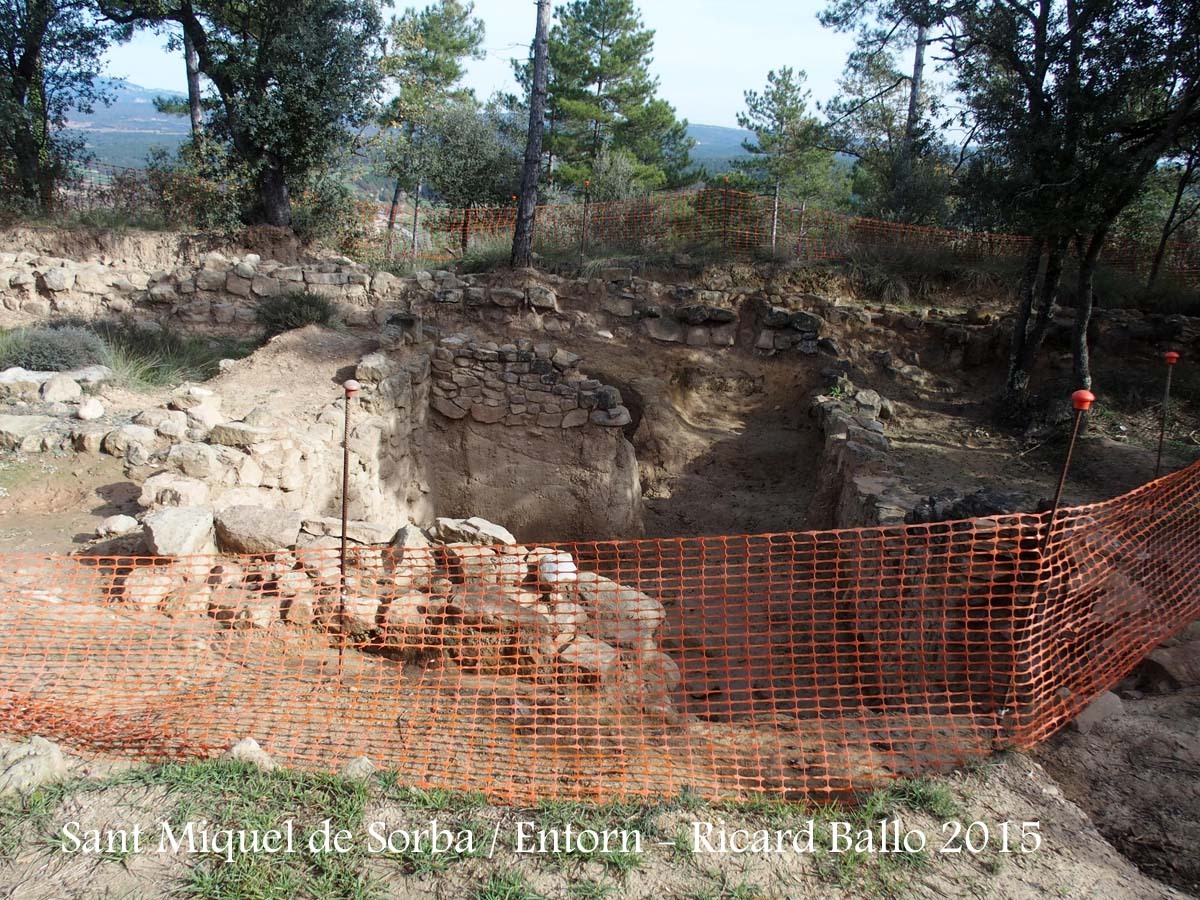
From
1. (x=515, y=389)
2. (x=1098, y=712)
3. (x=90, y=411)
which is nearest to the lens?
(x=1098, y=712)

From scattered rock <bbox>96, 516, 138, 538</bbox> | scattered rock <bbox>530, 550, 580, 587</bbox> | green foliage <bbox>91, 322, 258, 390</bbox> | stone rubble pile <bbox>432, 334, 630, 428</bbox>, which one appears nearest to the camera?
scattered rock <bbox>530, 550, 580, 587</bbox>

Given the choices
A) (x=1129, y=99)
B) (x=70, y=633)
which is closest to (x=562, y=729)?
(x=70, y=633)

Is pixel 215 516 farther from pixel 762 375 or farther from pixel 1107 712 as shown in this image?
pixel 762 375

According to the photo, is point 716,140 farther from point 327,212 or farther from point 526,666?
point 526,666

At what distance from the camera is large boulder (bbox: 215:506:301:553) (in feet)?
15.7

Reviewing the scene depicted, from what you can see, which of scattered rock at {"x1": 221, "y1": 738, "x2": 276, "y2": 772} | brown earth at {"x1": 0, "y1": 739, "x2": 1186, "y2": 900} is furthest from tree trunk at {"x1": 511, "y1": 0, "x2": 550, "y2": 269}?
brown earth at {"x1": 0, "y1": 739, "x2": 1186, "y2": 900}

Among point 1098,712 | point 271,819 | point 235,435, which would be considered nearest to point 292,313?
point 235,435

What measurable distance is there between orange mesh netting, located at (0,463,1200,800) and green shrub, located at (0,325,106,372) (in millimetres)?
4073

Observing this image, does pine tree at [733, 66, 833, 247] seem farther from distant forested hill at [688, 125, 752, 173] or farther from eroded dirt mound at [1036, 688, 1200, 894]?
distant forested hill at [688, 125, 752, 173]

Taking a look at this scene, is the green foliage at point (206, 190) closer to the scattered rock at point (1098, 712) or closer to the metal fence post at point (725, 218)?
the metal fence post at point (725, 218)

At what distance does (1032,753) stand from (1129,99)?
878 centimetres

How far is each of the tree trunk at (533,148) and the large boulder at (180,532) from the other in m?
9.41

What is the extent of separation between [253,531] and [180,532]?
1.40 ft

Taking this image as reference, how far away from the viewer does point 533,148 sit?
1291 cm
